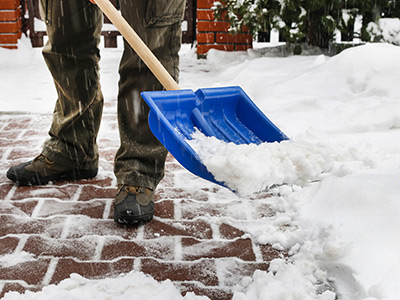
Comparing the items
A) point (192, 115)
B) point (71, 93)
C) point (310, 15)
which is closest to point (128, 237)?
point (192, 115)

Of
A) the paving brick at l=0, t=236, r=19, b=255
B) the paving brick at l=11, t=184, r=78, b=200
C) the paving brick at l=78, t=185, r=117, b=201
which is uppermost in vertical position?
the paving brick at l=11, t=184, r=78, b=200

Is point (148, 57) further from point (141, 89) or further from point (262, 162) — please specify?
point (262, 162)

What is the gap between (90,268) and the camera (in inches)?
77.5

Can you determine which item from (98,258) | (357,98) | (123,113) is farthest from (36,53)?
(98,258)

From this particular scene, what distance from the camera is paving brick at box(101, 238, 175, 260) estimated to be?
2.08 m

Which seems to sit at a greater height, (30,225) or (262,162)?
(262,162)

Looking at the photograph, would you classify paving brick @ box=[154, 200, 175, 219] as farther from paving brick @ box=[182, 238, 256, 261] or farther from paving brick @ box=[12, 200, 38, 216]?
paving brick @ box=[12, 200, 38, 216]

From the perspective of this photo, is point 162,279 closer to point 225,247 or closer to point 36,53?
point 225,247

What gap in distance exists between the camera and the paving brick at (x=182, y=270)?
193cm

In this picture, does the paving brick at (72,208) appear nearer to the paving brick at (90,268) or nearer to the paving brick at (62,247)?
the paving brick at (62,247)

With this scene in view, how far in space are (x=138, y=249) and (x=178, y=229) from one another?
25 centimetres

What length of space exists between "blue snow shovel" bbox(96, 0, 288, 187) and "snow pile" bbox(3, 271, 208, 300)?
1.41 feet

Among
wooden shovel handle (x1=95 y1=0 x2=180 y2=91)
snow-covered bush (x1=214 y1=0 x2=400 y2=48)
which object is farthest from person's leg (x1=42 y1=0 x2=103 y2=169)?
snow-covered bush (x1=214 y1=0 x2=400 y2=48)

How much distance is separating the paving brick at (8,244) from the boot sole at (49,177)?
597 millimetres
